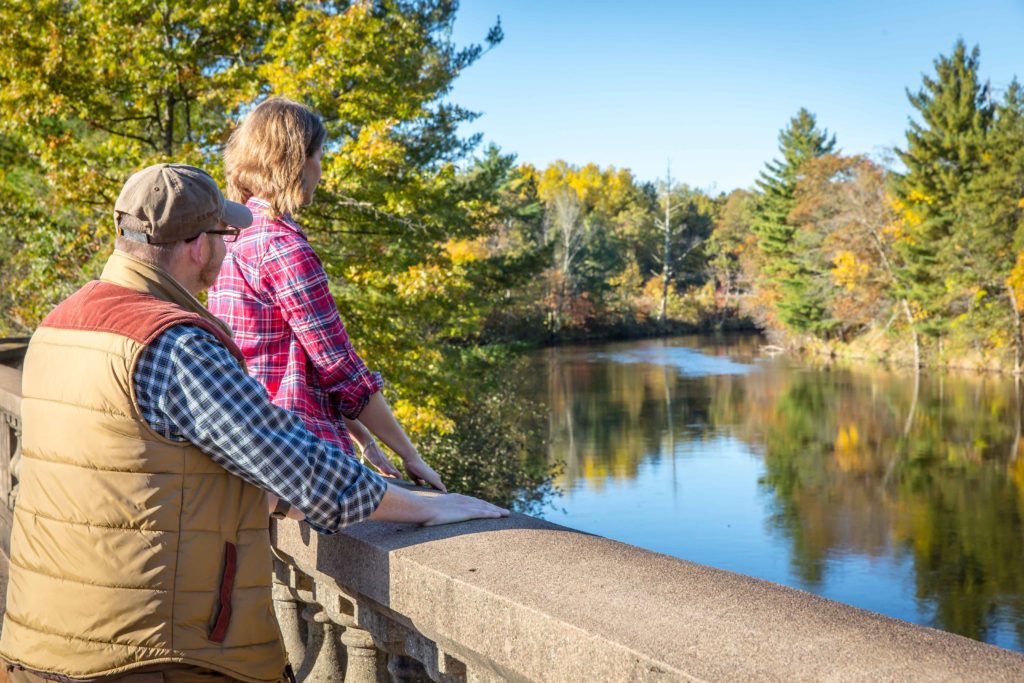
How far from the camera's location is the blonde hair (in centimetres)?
234

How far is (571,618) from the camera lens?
1593 mm

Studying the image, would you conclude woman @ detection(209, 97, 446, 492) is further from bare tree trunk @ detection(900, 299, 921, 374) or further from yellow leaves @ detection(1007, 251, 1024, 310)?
bare tree trunk @ detection(900, 299, 921, 374)

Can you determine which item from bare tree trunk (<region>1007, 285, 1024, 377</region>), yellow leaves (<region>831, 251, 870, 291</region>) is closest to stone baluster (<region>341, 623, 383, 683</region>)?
bare tree trunk (<region>1007, 285, 1024, 377</region>)

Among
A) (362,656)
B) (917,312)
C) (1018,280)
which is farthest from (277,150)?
(917,312)

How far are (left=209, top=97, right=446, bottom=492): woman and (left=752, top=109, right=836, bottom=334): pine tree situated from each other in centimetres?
4738

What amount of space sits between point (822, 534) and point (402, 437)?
17.6 metres

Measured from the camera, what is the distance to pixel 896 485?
22.0m

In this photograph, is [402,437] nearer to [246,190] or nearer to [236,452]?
[246,190]

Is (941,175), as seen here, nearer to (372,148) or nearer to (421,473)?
(372,148)

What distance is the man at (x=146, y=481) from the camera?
1.58m

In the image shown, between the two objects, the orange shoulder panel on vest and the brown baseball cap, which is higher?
the brown baseball cap

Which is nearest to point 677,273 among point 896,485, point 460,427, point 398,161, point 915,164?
point 915,164

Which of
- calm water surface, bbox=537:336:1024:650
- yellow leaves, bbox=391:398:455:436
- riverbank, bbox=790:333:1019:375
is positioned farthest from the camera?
riverbank, bbox=790:333:1019:375

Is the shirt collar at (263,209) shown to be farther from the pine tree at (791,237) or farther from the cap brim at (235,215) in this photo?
the pine tree at (791,237)
